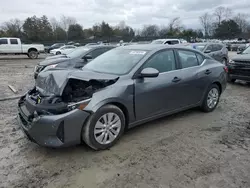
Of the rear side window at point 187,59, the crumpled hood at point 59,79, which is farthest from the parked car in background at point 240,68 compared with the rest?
the crumpled hood at point 59,79

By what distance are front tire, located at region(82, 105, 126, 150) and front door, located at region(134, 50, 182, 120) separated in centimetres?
42

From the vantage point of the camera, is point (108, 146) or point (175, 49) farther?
point (175, 49)

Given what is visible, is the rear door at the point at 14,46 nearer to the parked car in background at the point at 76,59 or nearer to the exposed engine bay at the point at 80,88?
the parked car in background at the point at 76,59

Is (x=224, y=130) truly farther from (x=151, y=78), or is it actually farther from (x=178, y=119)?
(x=151, y=78)

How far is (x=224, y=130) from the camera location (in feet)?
14.1

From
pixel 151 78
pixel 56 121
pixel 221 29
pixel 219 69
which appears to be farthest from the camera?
pixel 221 29

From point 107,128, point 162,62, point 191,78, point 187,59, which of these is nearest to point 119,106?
point 107,128

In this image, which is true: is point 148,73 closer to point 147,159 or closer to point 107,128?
point 107,128

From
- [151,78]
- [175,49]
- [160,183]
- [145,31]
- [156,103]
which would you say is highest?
[145,31]

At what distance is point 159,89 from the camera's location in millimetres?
4090

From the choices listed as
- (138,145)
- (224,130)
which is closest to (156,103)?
(138,145)

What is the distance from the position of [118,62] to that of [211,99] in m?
2.44

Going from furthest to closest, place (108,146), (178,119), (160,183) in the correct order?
(178,119) < (108,146) < (160,183)

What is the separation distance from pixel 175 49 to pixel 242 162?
239 cm
